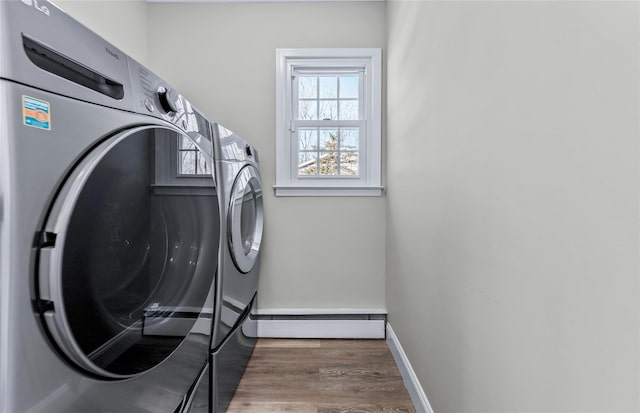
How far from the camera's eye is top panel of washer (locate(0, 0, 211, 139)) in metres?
0.47

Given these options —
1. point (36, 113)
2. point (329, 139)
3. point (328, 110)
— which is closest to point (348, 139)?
point (329, 139)

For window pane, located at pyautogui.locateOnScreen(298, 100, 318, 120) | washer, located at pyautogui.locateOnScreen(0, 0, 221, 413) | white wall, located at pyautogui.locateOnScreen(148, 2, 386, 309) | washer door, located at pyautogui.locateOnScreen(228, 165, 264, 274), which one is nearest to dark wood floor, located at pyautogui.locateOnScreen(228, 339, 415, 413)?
white wall, located at pyautogui.locateOnScreen(148, 2, 386, 309)

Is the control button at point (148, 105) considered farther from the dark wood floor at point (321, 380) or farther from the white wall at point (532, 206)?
the dark wood floor at point (321, 380)

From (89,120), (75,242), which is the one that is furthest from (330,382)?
(89,120)

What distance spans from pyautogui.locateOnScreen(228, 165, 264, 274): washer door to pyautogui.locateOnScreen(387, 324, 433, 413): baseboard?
902mm

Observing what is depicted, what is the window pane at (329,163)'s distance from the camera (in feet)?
7.47

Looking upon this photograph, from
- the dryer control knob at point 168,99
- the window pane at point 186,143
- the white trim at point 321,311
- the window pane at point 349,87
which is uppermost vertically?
the window pane at point 349,87

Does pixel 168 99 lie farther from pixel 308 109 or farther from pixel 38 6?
pixel 308 109

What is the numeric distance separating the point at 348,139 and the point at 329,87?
38cm

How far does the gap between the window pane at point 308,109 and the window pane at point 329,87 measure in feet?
0.28

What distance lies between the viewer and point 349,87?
7.40ft

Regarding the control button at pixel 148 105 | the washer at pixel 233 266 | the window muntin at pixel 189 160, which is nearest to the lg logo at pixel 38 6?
the control button at pixel 148 105

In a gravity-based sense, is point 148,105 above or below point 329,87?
below

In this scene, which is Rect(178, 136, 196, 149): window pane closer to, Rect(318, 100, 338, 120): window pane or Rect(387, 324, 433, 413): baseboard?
Rect(387, 324, 433, 413): baseboard
